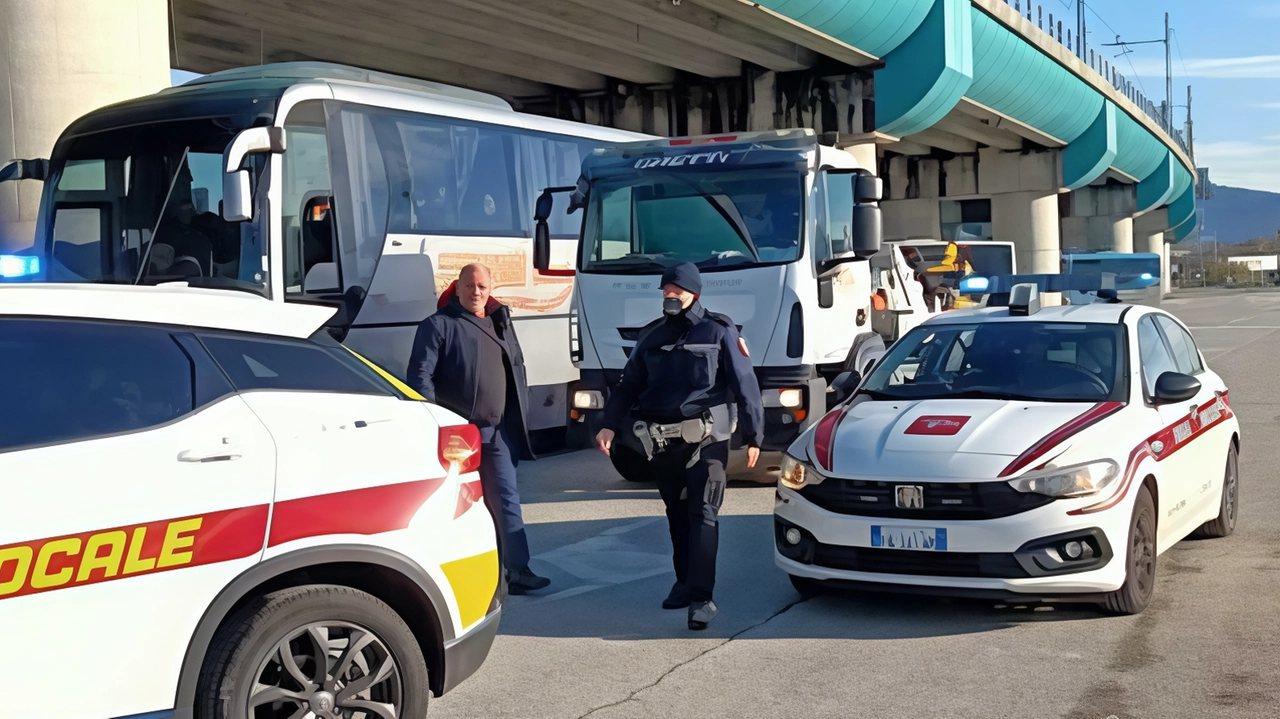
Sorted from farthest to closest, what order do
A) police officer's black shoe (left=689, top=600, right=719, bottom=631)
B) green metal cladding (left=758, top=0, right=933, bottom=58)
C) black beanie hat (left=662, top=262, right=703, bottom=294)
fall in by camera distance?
1. green metal cladding (left=758, top=0, right=933, bottom=58)
2. black beanie hat (left=662, top=262, right=703, bottom=294)
3. police officer's black shoe (left=689, top=600, right=719, bottom=631)

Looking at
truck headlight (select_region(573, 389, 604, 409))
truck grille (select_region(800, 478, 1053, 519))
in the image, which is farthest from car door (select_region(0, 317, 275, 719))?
truck headlight (select_region(573, 389, 604, 409))

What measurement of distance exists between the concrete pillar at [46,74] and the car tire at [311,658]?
10.6m

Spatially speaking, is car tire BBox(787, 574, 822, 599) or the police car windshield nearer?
car tire BBox(787, 574, 822, 599)

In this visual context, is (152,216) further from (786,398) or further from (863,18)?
(863,18)

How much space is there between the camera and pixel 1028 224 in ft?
152

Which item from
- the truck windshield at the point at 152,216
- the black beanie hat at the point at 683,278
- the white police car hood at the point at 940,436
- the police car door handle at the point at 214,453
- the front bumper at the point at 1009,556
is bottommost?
the front bumper at the point at 1009,556

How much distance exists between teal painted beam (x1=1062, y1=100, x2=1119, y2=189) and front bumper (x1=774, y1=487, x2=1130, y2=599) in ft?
130

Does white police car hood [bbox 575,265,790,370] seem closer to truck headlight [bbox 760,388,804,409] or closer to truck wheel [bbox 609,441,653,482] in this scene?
truck headlight [bbox 760,388,804,409]

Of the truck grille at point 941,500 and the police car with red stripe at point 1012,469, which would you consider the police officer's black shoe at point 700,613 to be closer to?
the police car with red stripe at point 1012,469

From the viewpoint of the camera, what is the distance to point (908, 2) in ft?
81.0

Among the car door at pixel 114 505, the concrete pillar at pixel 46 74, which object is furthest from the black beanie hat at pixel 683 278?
the concrete pillar at pixel 46 74

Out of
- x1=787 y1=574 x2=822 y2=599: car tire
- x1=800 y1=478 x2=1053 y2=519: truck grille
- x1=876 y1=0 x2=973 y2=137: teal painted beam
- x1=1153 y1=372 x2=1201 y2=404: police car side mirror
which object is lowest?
x1=787 y1=574 x2=822 y2=599: car tire

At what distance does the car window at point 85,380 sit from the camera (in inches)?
152

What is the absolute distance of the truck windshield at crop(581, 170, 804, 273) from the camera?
1170 centimetres
